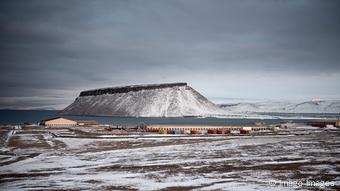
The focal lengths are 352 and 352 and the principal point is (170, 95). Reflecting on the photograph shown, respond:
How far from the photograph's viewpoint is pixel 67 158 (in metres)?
36.8

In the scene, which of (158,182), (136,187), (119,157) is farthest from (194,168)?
(119,157)

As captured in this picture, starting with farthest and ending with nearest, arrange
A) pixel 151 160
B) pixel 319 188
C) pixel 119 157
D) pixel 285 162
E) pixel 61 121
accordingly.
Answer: pixel 61 121, pixel 119 157, pixel 151 160, pixel 285 162, pixel 319 188

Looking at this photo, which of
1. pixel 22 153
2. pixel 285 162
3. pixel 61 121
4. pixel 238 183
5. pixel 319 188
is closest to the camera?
pixel 319 188

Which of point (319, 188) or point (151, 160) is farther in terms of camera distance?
point (151, 160)

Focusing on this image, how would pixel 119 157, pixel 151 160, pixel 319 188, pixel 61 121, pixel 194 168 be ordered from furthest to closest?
pixel 61 121
pixel 119 157
pixel 151 160
pixel 194 168
pixel 319 188

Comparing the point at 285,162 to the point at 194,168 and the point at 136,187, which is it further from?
the point at 136,187

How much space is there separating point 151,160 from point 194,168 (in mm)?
6610

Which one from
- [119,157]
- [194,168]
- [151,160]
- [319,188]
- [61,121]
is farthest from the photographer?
[61,121]

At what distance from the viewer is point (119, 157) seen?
3750 cm

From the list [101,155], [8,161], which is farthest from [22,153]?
[101,155]

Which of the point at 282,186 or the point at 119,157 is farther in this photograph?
the point at 119,157

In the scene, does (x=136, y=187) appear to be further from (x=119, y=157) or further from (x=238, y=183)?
(x=119, y=157)

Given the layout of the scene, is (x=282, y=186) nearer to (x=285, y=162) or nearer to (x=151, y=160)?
(x=285, y=162)

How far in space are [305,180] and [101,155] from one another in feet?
74.5
